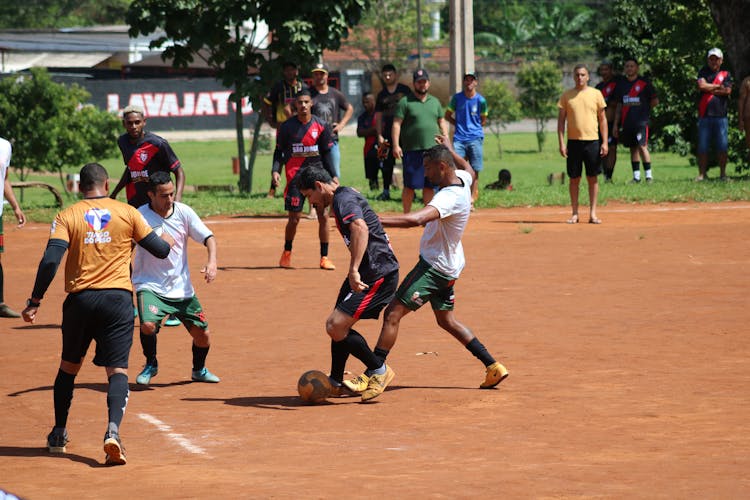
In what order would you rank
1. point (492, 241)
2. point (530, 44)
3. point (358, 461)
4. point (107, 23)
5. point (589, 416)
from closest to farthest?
point (358, 461) → point (589, 416) → point (492, 241) → point (530, 44) → point (107, 23)

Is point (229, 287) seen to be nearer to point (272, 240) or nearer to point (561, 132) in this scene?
point (272, 240)

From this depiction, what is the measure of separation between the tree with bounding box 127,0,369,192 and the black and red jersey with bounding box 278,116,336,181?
7535mm

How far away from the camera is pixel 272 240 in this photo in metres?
17.3

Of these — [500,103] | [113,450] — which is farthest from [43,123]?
[500,103]

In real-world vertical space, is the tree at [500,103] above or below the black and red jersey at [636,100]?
below

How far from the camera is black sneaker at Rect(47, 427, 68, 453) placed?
7.36 m

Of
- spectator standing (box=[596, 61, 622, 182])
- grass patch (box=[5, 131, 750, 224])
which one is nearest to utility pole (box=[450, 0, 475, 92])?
grass patch (box=[5, 131, 750, 224])

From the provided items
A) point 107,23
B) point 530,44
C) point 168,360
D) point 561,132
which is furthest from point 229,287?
point 107,23

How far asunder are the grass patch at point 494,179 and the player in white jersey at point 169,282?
34.2 ft

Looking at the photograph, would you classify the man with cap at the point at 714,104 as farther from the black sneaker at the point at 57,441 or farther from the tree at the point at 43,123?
the black sneaker at the point at 57,441

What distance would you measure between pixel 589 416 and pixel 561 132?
9.92 m

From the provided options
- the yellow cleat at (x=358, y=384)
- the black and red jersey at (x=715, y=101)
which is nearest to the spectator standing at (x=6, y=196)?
the yellow cleat at (x=358, y=384)

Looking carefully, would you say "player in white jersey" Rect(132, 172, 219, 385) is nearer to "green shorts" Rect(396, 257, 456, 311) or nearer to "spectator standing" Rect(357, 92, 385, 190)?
"green shorts" Rect(396, 257, 456, 311)

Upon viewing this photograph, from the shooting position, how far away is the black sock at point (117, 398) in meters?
7.21
